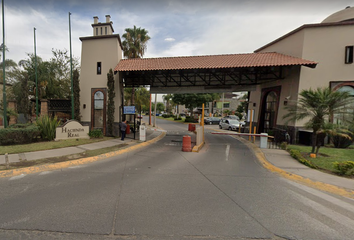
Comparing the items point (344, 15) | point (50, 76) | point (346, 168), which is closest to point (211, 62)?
point (346, 168)

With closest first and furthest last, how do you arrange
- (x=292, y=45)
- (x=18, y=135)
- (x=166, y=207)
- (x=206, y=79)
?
(x=166, y=207)
(x=18, y=135)
(x=292, y=45)
(x=206, y=79)

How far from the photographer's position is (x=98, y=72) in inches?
569

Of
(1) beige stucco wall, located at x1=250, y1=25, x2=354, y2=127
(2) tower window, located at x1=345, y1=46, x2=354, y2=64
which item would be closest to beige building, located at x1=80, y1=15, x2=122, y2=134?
(1) beige stucco wall, located at x1=250, y1=25, x2=354, y2=127

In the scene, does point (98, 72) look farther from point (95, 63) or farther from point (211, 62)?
point (211, 62)

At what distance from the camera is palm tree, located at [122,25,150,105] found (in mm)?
24422

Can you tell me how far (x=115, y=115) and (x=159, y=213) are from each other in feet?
39.2

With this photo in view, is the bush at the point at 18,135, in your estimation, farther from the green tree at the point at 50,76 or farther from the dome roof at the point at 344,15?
the dome roof at the point at 344,15

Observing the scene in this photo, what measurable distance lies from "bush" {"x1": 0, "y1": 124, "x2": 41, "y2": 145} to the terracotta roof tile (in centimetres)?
657

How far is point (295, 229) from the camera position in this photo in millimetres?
3201

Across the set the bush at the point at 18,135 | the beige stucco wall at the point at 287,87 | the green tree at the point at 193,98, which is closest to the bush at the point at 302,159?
the beige stucco wall at the point at 287,87

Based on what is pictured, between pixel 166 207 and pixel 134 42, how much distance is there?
25.0m

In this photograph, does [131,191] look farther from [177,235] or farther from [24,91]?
[24,91]

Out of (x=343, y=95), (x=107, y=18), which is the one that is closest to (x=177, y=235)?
(x=343, y=95)

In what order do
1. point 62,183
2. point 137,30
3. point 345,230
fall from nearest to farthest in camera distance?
point 345,230, point 62,183, point 137,30
